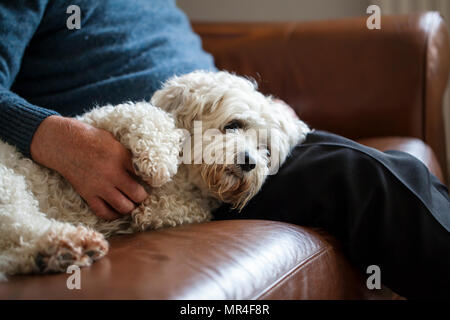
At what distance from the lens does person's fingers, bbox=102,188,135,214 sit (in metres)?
1.22

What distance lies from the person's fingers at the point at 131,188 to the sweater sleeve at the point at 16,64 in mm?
256

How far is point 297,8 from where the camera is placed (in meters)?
3.08

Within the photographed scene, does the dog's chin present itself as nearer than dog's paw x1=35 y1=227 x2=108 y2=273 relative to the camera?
No

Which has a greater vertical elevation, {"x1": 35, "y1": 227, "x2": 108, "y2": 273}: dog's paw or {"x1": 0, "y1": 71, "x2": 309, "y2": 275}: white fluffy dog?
{"x1": 0, "y1": 71, "x2": 309, "y2": 275}: white fluffy dog

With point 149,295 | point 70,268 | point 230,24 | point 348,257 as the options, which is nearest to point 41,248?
point 70,268

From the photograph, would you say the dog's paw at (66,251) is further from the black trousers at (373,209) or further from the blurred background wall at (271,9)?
the blurred background wall at (271,9)

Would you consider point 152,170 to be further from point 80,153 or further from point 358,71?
point 358,71

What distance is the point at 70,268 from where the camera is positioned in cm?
98

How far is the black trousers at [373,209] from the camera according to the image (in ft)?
3.92

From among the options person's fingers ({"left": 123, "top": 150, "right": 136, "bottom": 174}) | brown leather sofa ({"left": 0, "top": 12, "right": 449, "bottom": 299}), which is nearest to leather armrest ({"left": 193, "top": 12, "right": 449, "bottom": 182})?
brown leather sofa ({"left": 0, "top": 12, "right": 449, "bottom": 299})

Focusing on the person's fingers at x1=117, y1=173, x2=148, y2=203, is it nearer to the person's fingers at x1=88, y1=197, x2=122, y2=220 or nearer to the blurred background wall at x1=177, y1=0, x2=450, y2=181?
the person's fingers at x1=88, y1=197, x2=122, y2=220

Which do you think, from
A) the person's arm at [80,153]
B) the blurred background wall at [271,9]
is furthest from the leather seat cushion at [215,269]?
the blurred background wall at [271,9]

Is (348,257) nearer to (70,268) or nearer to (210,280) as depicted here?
(210,280)
